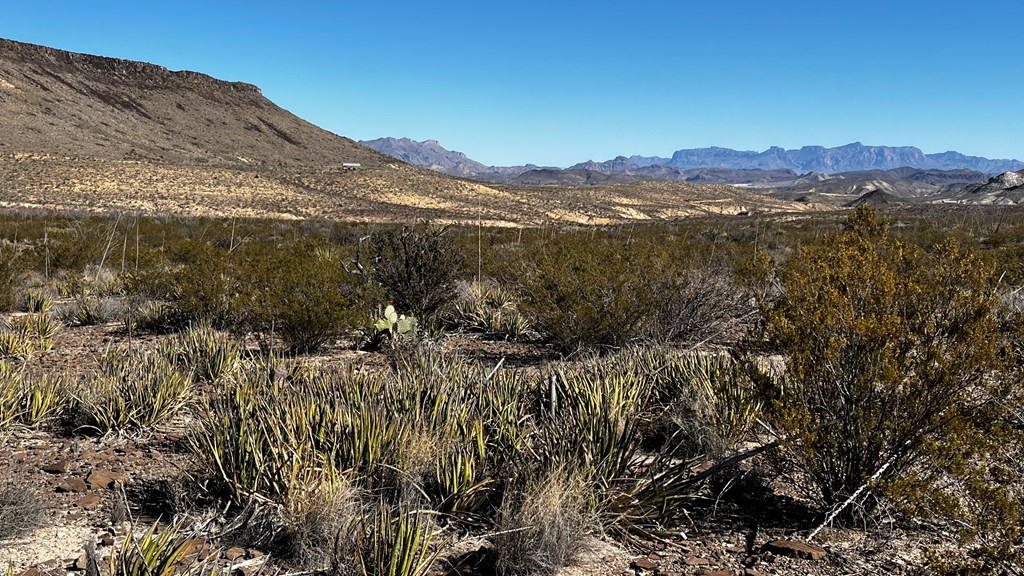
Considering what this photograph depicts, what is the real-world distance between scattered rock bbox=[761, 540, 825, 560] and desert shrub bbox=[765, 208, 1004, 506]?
43 cm

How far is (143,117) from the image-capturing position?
317 ft

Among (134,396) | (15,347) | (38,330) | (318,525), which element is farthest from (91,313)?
(318,525)

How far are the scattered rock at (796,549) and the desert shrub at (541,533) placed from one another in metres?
0.99

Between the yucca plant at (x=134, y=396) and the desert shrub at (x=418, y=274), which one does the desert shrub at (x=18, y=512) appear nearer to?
the yucca plant at (x=134, y=396)

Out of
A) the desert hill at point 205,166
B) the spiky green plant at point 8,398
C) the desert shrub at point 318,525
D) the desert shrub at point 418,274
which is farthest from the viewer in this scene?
the desert hill at point 205,166

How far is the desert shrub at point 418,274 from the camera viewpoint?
9.56m

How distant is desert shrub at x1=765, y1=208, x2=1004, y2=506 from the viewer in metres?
3.44

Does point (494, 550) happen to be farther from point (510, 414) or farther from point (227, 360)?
point (227, 360)

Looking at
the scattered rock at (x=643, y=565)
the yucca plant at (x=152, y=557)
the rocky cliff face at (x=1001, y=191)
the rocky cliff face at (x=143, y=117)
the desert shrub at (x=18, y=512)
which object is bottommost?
the scattered rock at (x=643, y=565)

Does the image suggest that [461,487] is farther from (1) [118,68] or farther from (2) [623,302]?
(1) [118,68]

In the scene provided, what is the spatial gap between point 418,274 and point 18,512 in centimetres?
641

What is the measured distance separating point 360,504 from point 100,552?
1.24 meters

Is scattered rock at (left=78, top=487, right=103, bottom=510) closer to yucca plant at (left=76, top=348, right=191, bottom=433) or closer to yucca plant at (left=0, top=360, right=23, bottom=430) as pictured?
yucca plant at (left=76, top=348, right=191, bottom=433)

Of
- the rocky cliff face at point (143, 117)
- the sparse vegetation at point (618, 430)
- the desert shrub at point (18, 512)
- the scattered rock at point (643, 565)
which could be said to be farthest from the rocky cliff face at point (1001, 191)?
the desert shrub at point (18, 512)
